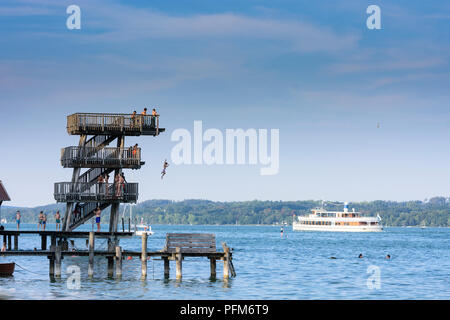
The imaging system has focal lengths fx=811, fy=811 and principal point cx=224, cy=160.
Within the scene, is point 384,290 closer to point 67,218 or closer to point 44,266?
point 67,218

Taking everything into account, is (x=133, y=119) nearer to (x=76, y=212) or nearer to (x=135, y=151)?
(x=135, y=151)

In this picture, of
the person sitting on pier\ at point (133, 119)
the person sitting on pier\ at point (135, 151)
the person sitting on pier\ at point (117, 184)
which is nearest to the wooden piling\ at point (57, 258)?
the person sitting on pier\ at point (117, 184)

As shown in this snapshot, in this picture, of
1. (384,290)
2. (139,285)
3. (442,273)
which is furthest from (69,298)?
(442,273)

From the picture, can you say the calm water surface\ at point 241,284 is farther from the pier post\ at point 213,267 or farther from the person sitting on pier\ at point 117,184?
the person sitting on pier\ at point 117,184

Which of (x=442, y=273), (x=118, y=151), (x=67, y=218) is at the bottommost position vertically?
(x=442, y=273)

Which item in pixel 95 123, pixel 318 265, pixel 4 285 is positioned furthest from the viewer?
pixel 318 265

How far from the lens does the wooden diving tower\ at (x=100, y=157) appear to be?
2398 inches

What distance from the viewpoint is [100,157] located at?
61031 mm

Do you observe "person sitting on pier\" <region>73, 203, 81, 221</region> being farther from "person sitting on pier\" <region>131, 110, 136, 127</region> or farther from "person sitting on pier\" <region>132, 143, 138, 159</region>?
"person sitting on pier\" <region>131, 110, 136, 127</region>

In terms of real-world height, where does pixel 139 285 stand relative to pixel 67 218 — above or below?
below

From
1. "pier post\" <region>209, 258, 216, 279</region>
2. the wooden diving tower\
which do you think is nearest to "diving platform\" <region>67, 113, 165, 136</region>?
the wooden diving tower\

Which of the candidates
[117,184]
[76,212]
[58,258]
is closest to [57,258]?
[58,258]
